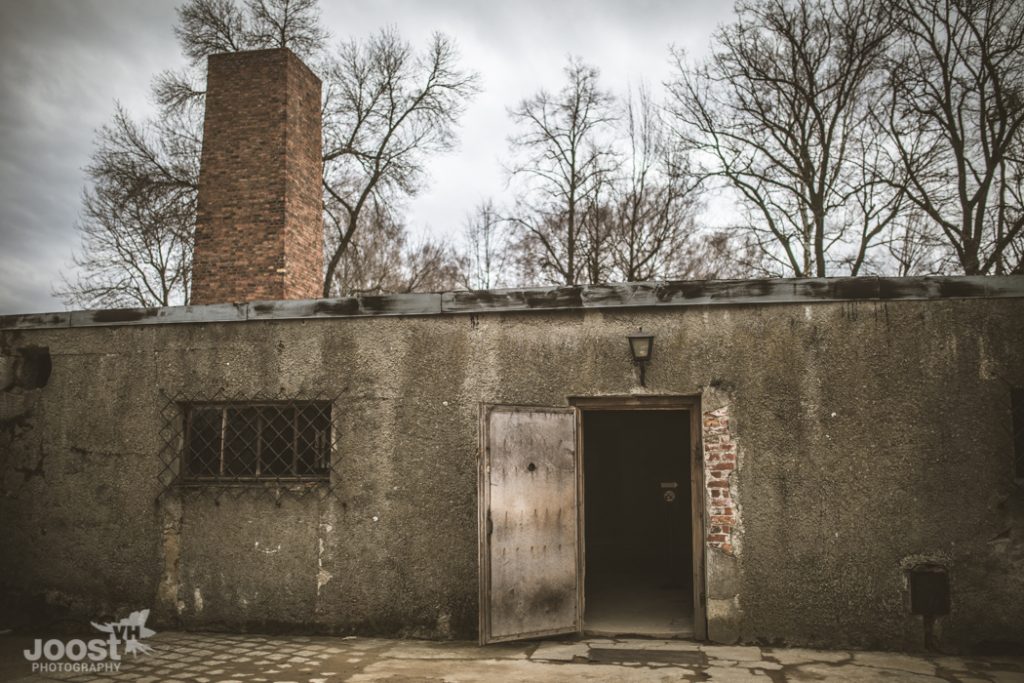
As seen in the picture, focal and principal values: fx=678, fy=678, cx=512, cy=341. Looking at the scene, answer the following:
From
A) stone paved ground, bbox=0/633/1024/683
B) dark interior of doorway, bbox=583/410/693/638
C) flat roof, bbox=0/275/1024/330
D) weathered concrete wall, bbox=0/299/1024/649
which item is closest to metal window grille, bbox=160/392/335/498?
weathered concrete wall, bbox=0/299/1024/649

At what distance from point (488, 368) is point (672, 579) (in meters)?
4.06

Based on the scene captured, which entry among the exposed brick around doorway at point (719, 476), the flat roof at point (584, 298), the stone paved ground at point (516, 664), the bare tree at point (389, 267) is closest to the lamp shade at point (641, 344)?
the flat roof at point (584, 298)

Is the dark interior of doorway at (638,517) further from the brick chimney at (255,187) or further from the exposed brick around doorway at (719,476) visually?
the brick chimney at (255,187)

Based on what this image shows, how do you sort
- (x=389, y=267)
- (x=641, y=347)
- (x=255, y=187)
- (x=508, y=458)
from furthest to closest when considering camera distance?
(x=389, y=267), (x=255, y=187), (x=641, y=347), (x=508, y=458)

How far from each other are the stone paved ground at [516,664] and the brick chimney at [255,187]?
250 inches

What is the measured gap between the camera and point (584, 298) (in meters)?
6.21

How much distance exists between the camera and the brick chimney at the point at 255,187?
1112 centimetres

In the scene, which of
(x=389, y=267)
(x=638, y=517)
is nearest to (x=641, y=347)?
(x=638, y=517)

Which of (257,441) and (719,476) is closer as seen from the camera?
(719,476)

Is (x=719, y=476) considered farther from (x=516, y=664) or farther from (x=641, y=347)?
(x=516, y=664)

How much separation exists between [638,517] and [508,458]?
18.7 ft

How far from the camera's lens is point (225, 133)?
11664 millimetres

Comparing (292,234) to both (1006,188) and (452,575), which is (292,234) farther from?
(1006,188)

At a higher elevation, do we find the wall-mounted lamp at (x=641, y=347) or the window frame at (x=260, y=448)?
the wall-mounted lamp at (x=641, y=347)
